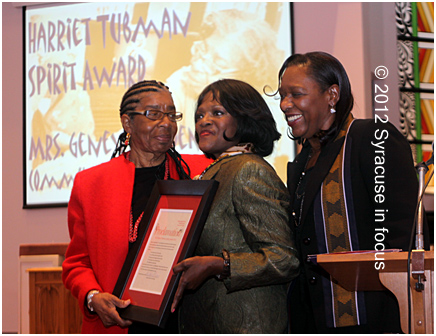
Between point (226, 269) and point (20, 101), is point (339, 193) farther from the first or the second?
point (20, 101)

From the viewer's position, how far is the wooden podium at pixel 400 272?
1.48 metres

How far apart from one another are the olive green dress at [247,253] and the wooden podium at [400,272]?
0.27 m

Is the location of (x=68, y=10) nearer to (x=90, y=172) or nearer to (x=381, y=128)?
(x=90, y=172)

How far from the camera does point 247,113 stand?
83.3 inches

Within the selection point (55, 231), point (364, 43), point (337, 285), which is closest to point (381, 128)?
point (337, 285)

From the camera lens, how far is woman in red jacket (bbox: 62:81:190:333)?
2221 mm

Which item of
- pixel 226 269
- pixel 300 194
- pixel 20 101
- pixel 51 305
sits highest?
pixel 20 101

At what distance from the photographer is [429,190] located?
5633 millimetres

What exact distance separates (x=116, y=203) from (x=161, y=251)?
0.42 meters

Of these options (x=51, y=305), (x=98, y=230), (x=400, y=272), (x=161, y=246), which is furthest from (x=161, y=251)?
(x=51, y=305)

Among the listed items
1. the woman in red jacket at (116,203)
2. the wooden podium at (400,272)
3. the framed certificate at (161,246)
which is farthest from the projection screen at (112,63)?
the wooden podium at (400,272)

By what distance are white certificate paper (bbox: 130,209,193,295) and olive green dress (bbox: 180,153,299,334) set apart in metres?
0.09

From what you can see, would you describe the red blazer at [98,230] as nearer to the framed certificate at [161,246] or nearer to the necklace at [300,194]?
the framed certificate at [161,246]

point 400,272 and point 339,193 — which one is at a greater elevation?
point 339,193
